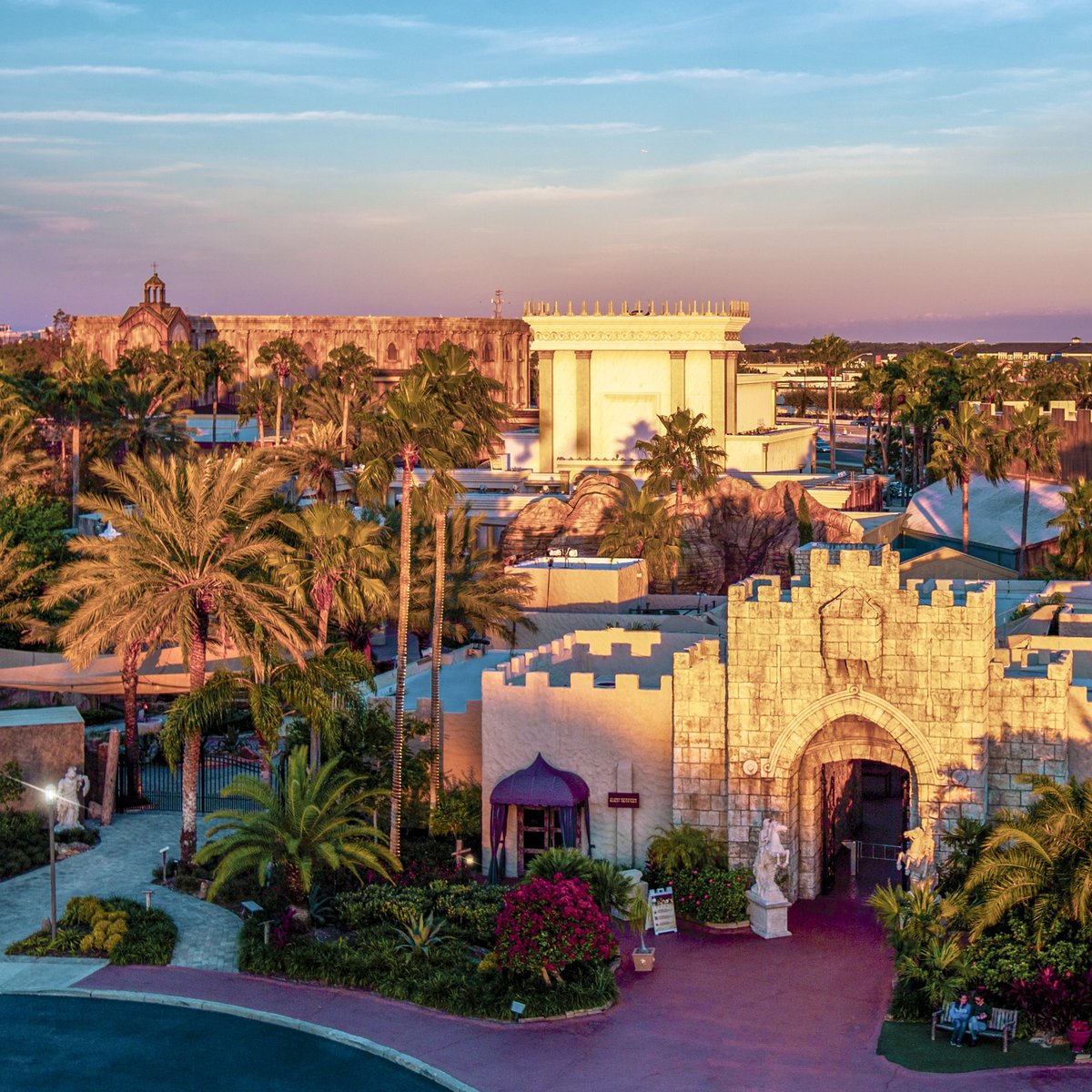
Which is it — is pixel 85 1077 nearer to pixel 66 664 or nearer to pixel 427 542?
pixel 66 664

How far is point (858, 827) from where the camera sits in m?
33.9

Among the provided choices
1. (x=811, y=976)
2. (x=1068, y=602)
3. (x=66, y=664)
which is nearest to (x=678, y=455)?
(x=1068, y=602)

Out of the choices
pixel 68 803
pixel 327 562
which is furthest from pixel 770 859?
pixel 68 803

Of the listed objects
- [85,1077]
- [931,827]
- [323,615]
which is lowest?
[85,1077]

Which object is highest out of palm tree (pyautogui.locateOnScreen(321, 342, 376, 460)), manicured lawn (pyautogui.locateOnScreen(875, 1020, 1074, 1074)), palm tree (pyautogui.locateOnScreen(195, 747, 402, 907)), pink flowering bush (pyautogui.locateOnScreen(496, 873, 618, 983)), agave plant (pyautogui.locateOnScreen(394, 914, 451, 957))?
palm tree (pyautogui.locateOnScreen(321, 342, 376, 460))

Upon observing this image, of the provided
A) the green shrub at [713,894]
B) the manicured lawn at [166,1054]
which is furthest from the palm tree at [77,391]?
the manicured lawn at [166,1054]

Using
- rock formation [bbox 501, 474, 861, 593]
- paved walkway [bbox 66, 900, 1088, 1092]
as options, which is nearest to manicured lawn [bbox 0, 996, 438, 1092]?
paved walkway [bbox 66, 900, 1088, 1092]

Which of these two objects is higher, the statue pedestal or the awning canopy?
the awning canopy

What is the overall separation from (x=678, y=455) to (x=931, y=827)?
3509 centimetres

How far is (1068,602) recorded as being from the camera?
40.1 metres

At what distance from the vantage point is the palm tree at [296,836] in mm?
27344

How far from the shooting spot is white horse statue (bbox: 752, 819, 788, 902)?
91.6ft

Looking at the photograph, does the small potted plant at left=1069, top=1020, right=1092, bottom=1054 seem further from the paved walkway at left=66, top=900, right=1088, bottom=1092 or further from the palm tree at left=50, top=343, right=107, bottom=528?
the palm tree at left=50, top=343, right=107, bottom=528

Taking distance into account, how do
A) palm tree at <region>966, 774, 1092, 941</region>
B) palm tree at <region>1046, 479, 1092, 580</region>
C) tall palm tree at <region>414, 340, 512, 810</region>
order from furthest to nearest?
palm tree at <region>1046, 479, 1092, 580</region>, tall palm tree at <region>414, 340, 512, 810</region>, palm tree at <region>966, 774, 1092, 941</region>
